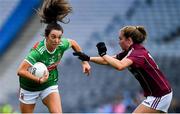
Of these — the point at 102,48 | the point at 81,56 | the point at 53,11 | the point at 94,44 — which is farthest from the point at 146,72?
the point at 94,44

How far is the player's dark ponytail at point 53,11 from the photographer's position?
310 inches

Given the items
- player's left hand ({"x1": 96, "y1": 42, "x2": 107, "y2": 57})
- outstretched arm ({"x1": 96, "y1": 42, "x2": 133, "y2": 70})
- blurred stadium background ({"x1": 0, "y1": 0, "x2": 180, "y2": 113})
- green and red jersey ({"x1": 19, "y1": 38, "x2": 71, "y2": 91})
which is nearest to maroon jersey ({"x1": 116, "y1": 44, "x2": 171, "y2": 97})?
outstretched arm ({"x1": 96, "y1": 42, "x2": 133, "y2": 70})

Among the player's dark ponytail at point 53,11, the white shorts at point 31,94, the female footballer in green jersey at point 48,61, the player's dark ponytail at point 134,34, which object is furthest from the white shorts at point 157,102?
the player's dark ponytail at point 53,11

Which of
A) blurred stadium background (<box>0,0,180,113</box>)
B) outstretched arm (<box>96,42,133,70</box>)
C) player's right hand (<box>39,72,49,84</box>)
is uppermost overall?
outstretched arm (<box>96,42,133,70</box>)

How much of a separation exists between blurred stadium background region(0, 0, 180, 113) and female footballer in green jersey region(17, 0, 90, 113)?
6.71m

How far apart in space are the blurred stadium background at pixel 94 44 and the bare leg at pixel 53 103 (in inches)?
265

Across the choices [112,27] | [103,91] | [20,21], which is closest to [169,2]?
[112,27]

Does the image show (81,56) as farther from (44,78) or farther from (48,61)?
(44,78)

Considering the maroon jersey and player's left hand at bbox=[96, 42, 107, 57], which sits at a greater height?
player's left hand at bbox=[96, 42, 107, 57]

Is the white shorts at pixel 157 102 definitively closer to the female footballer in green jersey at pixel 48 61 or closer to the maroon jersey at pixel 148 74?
the maroon jersey at pixel 148 74

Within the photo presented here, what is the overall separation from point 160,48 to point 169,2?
1.32m

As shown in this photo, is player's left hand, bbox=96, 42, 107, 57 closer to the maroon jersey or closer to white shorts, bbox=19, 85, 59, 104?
the maroon jersey

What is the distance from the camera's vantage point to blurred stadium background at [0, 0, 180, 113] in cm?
1509

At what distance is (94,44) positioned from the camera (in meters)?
15.6
